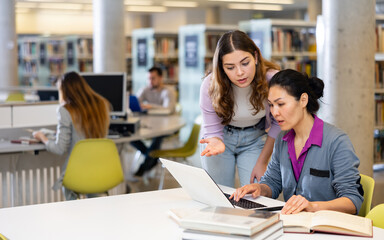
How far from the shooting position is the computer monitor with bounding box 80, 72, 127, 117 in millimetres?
5141

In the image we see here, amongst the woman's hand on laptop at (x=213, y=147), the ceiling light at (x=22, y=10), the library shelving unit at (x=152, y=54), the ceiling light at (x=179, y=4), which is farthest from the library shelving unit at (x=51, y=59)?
the woman's hand on laptop at (x=213, y=147)

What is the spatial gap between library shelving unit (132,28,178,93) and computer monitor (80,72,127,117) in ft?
15.7

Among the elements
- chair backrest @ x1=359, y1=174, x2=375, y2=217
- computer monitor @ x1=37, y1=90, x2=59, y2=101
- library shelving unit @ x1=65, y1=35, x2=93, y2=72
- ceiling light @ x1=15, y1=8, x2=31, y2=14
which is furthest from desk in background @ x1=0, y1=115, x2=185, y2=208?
ceiling light @ x1=15, y1=8, x2=31, y2=14

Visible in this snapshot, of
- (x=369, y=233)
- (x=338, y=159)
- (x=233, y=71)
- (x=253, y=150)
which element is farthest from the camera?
(x=253, y=150)

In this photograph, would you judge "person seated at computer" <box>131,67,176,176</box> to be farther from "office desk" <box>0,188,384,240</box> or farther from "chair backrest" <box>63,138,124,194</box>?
"office desk" <box>0,188,384,240</box>

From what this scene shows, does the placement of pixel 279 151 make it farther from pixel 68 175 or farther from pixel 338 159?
pixel 68 175

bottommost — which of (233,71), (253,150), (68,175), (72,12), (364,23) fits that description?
(68,175)

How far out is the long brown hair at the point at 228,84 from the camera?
A: 9.00ft

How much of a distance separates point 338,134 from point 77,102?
2.40m

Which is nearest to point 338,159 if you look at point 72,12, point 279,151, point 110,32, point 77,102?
point 279,151

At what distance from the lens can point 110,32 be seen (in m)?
7.92

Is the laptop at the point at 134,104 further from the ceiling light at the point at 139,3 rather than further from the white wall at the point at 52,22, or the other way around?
the white wall at the point at 52,22

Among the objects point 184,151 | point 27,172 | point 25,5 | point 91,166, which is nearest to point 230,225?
point 91,166

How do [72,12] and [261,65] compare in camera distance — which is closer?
[261,65]
